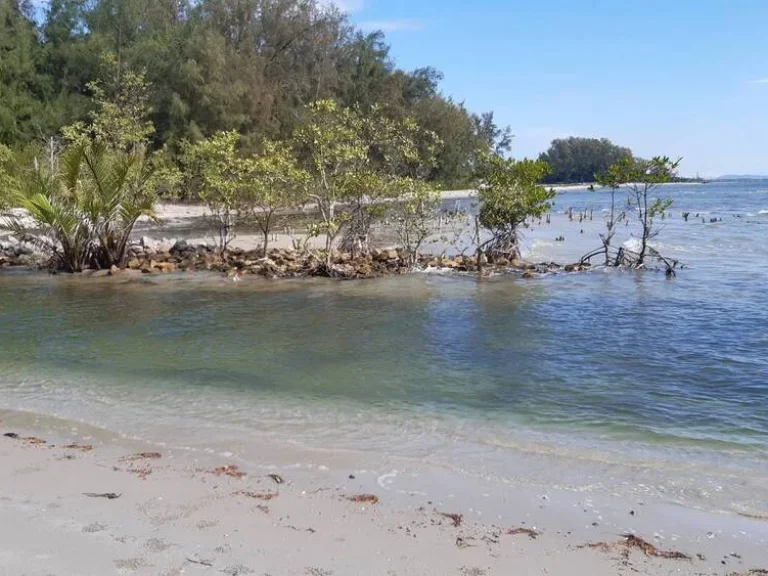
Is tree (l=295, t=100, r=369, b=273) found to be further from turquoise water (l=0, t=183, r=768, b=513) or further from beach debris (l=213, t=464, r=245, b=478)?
beach debris (l=213, t=464, r=245, b=478)

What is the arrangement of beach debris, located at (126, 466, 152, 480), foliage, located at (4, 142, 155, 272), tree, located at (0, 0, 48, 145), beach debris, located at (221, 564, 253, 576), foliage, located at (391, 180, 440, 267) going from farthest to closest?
tree, located at (0, 0, 48, 145), foliage, located at (391, 180, 440, 267), foliage, located at (4, 142, 155, 272), beach debris, located at (126, 466, 152, 480), beach debris, located at (221, 564, 253, 576)

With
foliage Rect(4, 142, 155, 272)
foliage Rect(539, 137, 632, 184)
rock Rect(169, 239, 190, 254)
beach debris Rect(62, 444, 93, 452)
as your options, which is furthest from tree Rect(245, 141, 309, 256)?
foliage Rect(539, 137, 632, 184)

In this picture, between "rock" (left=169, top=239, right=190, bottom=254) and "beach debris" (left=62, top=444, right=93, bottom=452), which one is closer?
"beach debris" (left=62, top=444, right=93, bottom=452)

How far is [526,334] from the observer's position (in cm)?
1256

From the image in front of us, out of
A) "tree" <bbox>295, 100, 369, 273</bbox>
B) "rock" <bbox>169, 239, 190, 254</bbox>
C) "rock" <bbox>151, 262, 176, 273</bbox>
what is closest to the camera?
"tree" <bbox>295, 100, 369, 273</bbox>

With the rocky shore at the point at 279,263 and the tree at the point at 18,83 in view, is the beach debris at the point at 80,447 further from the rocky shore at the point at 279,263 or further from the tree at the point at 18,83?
the tree at the point at 18,83

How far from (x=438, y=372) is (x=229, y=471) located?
14.5 ft

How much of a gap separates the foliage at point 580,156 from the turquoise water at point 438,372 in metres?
168

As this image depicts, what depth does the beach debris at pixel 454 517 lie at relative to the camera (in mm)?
5033

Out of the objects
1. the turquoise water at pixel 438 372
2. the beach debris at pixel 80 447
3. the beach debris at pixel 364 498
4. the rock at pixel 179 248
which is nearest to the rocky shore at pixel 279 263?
the rock at pixel 179 248

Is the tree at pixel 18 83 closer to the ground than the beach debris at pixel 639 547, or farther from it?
farther from it

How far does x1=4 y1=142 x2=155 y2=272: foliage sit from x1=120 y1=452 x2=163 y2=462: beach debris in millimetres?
14913

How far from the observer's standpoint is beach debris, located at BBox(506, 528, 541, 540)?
4.84 meters

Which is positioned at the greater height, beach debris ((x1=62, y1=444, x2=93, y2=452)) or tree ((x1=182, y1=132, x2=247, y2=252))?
tree ((x1=182, y1=132, x2=247, y2=252))
